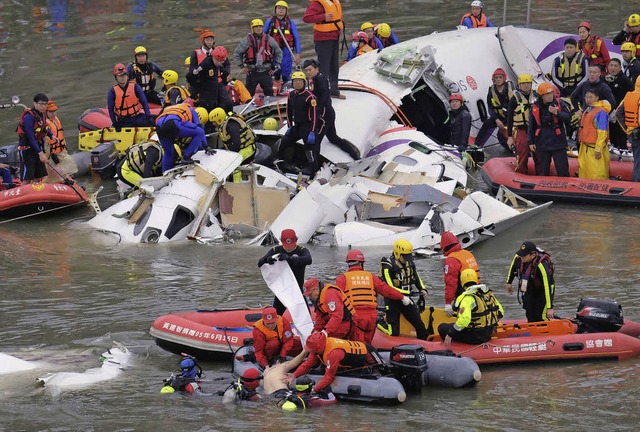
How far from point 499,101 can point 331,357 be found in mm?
8727

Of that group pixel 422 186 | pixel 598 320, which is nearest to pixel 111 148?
pixel 422 186

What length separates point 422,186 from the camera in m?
15.2

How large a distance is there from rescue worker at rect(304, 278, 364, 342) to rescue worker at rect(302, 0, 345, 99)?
23.3 feet

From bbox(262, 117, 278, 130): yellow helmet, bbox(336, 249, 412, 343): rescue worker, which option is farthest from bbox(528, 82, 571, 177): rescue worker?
bbox(336, 249, 412, 343): rescue worker

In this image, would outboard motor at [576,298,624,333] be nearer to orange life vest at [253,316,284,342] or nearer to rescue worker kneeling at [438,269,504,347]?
rescue worker kneeling at [438,269,504,347]

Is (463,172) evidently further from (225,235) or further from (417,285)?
(417,285)

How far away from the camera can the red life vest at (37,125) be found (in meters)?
15.9

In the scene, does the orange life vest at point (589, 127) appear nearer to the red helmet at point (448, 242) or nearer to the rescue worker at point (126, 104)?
the red helmet at point (448, 242)

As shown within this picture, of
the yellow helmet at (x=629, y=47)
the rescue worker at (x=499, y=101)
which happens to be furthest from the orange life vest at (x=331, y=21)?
the yellow helmet at (x=629, y=47)

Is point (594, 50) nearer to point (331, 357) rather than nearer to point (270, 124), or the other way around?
point (270, 124)

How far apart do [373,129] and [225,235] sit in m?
3.19

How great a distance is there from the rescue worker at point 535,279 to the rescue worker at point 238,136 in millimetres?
5680

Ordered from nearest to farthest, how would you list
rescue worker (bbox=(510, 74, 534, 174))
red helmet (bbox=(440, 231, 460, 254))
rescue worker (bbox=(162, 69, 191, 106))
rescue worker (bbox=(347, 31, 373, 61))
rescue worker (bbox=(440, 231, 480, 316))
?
rescue worker (bbox=(440, 231, 480, 316))
red helmet (bbox=(440, 231, 460, 254))
rescue worker (bbox=(510, 74, 534, 174))
rescue worker (bbox=(162, 69, 191, 106))
rescue worker (bbox=(347, 31, 373, 61))

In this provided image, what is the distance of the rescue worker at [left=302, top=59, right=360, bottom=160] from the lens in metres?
15.5
